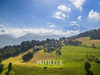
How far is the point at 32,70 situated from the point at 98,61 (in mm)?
89243

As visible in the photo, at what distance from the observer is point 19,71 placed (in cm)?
10131

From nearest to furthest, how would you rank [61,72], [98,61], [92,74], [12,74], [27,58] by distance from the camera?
[92,74]
[61,72]
[12,74]
[98,61]
[27,58]

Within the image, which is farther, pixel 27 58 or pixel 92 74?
pixel 27 58

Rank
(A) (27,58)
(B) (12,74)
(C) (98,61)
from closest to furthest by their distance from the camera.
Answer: (B) (12,74) < (C) (98,61) < (A) (27,58)

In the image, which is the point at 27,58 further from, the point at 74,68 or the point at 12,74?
the point at 74,68

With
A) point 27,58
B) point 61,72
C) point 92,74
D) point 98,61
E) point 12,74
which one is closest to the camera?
point 92,74

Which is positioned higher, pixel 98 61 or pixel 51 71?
pixel 98 61

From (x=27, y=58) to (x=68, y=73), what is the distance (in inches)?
4102

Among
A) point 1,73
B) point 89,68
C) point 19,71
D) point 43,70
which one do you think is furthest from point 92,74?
point 1,73

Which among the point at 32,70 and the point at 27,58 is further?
the point at 27,58

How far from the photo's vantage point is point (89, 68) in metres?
92.4

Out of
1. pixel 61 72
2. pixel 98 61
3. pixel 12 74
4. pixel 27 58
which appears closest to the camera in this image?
pixel 61 72

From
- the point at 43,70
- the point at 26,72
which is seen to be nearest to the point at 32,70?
the point at 26,72

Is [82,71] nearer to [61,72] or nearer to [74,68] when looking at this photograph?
[74,68]
